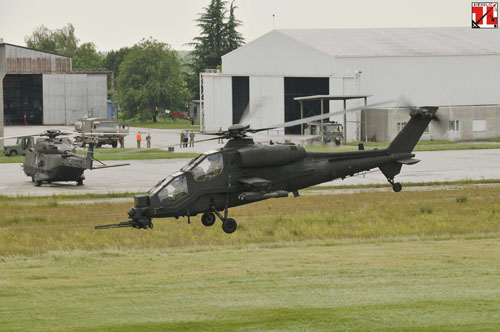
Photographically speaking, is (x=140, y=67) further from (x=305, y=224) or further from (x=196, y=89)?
(x=305, y=224)

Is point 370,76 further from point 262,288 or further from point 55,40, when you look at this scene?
point 55,40

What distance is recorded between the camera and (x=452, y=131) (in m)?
76.0

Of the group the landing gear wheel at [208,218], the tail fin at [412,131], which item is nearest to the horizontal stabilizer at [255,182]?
the landing gear wheel at [208,218]

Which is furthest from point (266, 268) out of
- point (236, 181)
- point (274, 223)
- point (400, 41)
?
point (400, 41)

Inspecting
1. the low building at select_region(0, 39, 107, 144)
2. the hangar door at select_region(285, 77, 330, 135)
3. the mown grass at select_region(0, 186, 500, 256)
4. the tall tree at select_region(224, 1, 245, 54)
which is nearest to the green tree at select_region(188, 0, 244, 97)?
the tall tree at select_region(224, 1, 245, 54)

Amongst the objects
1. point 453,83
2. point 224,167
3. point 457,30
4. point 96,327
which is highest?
point 457,30

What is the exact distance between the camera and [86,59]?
176 meters

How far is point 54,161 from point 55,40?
148648 mm

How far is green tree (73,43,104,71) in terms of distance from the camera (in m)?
174

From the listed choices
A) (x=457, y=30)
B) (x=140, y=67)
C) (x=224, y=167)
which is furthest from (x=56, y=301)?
(x=140, y=67)

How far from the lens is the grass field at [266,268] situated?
60.7 feet

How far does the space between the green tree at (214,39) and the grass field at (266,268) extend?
3560 inches

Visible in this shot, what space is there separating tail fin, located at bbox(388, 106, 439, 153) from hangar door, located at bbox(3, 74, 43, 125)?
93.4 metres

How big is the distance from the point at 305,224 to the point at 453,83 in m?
52.4
